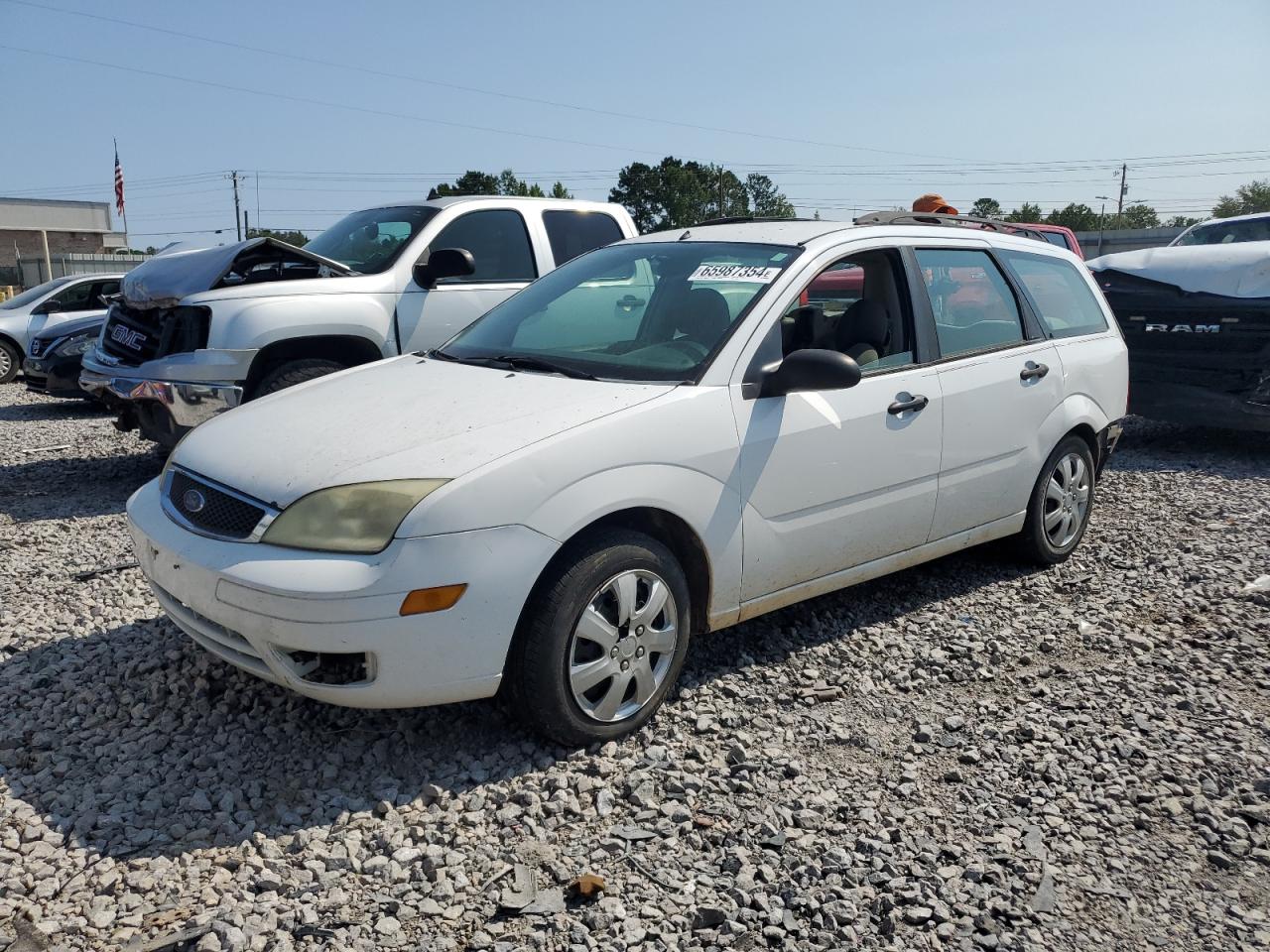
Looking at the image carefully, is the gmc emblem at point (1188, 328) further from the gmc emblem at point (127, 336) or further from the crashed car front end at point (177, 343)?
the gmc emblem at point (127, 336)

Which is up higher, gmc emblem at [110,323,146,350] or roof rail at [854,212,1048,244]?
roof rail at [854,212,1048,244]

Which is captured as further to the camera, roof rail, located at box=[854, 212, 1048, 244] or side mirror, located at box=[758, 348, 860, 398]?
roof rail, located at box=[854, 212, 1048, 244]

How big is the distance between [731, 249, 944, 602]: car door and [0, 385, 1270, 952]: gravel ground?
0.49 metres

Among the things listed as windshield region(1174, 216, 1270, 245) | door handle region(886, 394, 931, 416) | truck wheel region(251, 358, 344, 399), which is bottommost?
truck wheel region(251, 358, 344, 399)

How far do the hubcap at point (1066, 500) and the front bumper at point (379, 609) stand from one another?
10.4 ft

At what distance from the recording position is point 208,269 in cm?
685

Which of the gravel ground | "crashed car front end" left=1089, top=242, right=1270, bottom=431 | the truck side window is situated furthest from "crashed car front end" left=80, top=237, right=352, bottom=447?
"crashed car front end" left=1089, top=242, right=1270, bottom=431

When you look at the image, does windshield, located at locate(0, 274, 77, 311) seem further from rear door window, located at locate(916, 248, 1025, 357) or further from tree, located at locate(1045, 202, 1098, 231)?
tree, located at locate(1045, 202, 1098, 231)

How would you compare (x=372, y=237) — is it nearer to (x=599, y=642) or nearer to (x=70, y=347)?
(x=599, y=642)

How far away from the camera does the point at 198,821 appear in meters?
3.09

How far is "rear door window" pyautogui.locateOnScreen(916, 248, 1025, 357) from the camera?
4.70 m

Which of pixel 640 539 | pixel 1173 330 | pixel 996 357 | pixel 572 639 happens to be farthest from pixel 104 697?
pixel 1173 330

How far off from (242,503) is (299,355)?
149 inches

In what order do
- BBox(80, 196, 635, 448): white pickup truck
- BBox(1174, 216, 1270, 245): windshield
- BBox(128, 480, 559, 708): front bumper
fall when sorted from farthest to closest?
1. BBox(1174, 216, 1270, 245): windshield
2. BBox(80, 196, 635, 448): white pickup truck
3. BBox(128, 480, 559, 708): front bumper
